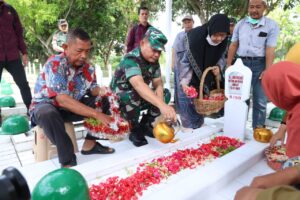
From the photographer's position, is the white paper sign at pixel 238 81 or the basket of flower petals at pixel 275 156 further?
the white paper sign at pixel 238 81

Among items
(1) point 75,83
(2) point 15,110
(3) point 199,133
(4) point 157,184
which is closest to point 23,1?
(2) point 15,110

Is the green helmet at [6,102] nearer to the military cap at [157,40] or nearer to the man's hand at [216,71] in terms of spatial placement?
the military cap at [157,40]

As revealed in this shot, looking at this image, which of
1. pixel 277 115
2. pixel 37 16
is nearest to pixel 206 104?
pixel 277 115

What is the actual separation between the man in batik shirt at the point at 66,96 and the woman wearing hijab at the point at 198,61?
40.2 inches

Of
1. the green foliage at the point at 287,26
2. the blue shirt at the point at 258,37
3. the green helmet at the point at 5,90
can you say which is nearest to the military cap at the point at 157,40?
the blue shirt at the point at 258,37

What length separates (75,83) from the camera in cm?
234

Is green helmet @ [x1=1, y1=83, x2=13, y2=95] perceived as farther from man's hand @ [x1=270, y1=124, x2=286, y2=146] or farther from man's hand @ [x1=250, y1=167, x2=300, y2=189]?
man's hand @ [x1=250, y1=167, x2=300, y2=189]

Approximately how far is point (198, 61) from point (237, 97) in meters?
0.58

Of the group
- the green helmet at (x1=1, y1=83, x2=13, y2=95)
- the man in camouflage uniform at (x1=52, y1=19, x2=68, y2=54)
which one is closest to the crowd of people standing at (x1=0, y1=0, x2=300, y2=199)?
the man in camouflage uniform at (x1=52, y1=19, x2=68, y2=54)

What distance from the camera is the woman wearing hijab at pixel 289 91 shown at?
3.61 feet

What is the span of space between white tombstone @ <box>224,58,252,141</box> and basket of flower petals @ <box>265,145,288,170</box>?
0.34 m

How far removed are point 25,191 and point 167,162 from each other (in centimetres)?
151

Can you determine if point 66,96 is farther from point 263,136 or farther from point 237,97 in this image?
point 263,136

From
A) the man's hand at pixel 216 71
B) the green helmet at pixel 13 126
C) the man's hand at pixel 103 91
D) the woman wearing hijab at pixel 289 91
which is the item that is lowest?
the green helmet at pixel 13 126
